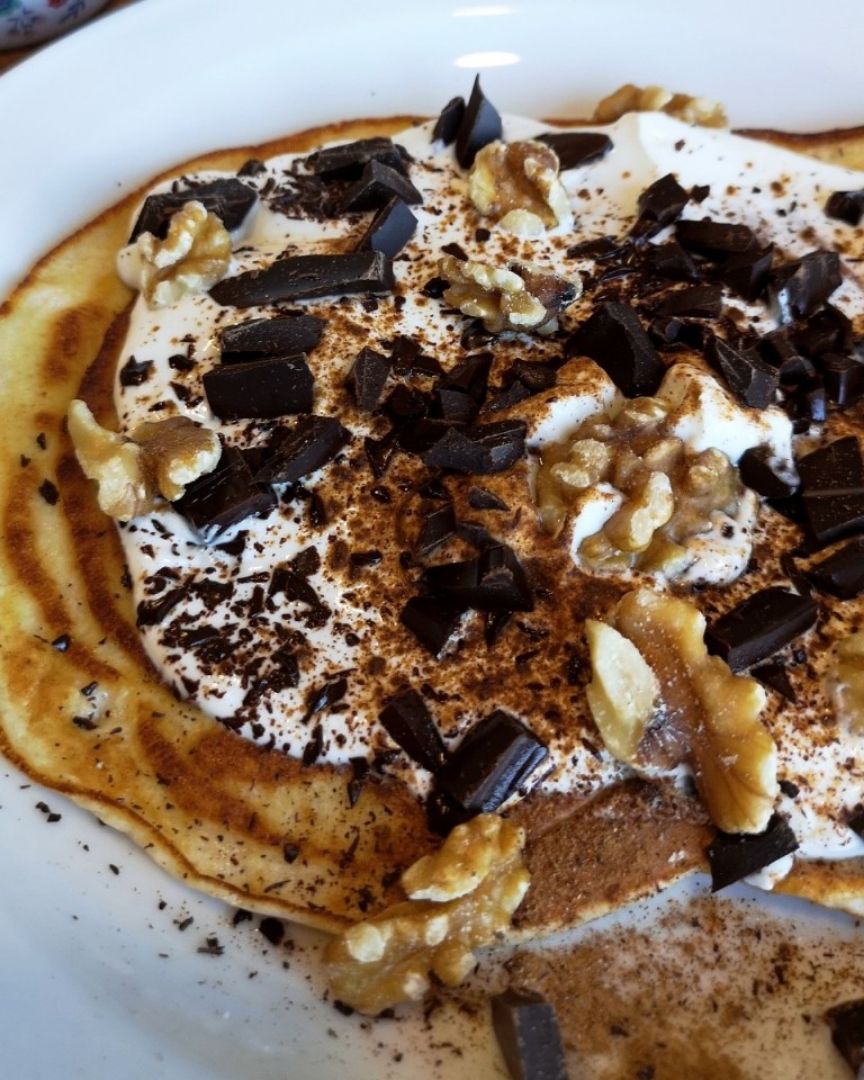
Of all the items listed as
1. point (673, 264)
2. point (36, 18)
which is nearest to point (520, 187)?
point (673, 264)

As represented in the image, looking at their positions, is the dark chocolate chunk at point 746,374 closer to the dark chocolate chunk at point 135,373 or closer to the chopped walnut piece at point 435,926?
the chopped walnut piece at point 435,926

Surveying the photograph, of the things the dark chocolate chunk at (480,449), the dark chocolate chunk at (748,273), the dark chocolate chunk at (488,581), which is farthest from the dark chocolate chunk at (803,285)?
the dark chocolate chunk at (488,581)

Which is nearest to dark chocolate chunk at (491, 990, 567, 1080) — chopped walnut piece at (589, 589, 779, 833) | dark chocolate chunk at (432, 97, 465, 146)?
chopped walnut piece at (589, 589, 779, 833)

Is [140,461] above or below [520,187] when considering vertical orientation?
below

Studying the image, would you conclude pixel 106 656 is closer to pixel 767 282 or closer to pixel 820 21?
pixel 767 282

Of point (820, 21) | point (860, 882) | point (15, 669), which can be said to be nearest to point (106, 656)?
point (15, 669)

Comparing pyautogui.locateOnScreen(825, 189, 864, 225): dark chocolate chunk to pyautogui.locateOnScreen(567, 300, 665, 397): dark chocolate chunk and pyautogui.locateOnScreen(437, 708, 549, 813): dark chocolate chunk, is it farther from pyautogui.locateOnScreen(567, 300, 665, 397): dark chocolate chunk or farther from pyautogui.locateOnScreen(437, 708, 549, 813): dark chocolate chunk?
pyautogui.locateOnScreen(437, 708, 549, 813): dark chocolate chunk

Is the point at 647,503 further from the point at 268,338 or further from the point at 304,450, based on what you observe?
the point at 268,338
